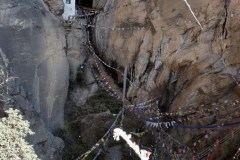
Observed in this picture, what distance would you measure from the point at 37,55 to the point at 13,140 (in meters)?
6.51

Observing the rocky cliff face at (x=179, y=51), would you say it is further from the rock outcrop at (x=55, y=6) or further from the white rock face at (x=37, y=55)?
the white rock face at (x=37, y=55)

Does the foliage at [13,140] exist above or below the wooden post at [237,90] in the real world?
above

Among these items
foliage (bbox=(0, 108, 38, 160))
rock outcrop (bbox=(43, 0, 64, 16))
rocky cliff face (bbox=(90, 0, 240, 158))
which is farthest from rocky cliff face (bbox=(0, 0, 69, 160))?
foliage (bbox=(0, 108, 38, 160))

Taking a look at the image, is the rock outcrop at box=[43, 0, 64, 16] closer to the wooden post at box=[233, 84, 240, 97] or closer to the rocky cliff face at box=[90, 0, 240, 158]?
the rocky cliff face at box=[90, 0, 240, 158]

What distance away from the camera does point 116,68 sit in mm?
19016

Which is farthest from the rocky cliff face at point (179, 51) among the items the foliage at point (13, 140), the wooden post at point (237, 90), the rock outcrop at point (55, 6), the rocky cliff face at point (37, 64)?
the foliage at point (13, 140)

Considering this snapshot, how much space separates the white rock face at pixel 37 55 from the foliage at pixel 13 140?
5241 mm

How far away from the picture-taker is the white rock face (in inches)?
629

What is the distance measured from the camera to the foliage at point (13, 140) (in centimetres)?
1024

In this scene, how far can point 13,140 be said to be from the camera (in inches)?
411

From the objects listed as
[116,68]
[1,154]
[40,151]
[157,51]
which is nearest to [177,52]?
[157,51]

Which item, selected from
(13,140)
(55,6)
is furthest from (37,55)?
(13,140)

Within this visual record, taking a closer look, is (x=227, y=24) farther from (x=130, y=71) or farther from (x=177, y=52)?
(x=130, y=71)

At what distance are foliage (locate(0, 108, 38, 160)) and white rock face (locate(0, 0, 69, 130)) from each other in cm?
524
